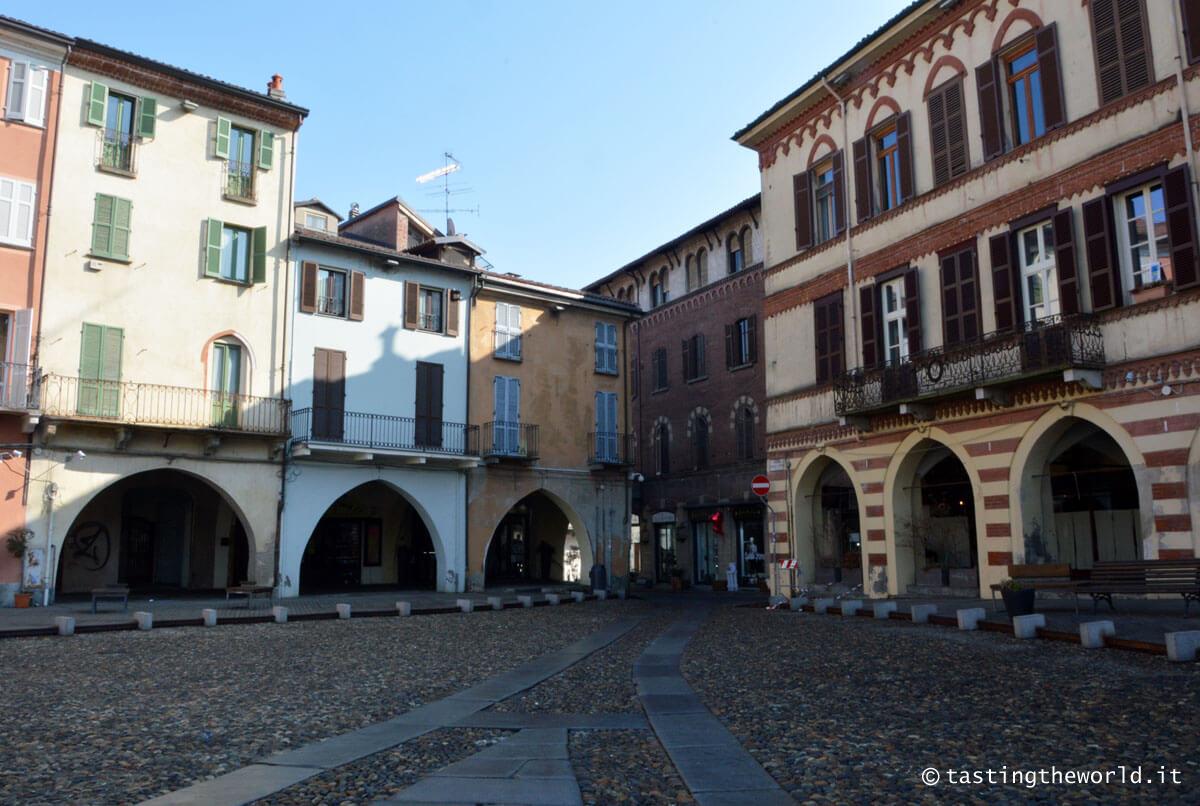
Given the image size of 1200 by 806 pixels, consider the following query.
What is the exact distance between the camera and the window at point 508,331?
96.0 feet

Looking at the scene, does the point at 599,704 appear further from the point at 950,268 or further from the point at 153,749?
the point at 950,268

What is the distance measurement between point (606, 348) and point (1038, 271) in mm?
16373

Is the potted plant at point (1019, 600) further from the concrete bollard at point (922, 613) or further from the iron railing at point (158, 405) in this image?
the iron railing at point (158, 405)

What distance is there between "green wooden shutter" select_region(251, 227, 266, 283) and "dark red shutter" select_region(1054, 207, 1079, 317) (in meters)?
18.7

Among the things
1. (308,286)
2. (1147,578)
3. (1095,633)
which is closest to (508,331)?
(308,286)

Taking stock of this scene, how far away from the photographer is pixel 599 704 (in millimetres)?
8414

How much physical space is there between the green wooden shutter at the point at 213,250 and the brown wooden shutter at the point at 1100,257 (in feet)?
65.0

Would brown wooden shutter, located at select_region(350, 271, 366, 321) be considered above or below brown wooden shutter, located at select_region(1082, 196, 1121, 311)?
above

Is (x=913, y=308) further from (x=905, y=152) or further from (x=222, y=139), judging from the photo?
(x=222, y=139)

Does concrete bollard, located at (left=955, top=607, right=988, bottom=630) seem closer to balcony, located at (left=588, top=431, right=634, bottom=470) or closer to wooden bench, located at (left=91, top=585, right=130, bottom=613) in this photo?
wooden bench, located at (left=91, top=585, right=130, bottom=613)

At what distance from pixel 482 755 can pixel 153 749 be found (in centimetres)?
236

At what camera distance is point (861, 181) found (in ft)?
73.5

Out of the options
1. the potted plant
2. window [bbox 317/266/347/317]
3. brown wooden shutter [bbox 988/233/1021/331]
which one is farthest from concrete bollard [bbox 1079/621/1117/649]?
window [bbox 317/266/347/317]

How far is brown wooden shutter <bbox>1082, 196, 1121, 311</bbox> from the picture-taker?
630 inches
